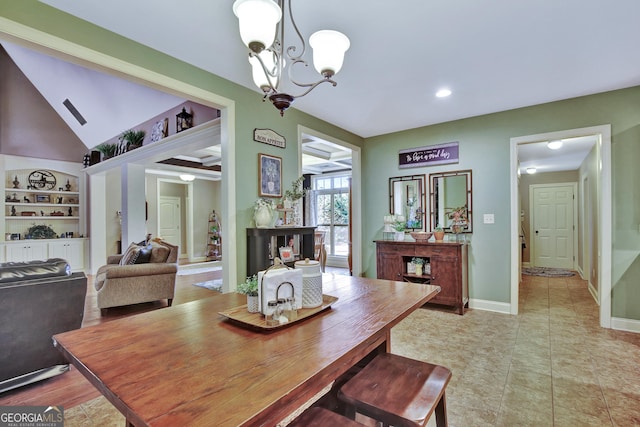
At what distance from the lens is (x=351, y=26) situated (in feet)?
6.96

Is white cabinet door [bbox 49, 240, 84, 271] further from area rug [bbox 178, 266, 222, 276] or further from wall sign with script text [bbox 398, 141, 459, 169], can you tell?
wall sign with script text [bbox 398, 141, 459, 169]

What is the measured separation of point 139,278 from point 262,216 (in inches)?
83.1

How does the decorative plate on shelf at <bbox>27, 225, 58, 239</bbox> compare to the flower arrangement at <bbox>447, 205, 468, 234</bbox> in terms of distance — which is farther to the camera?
the decorative plate on shelf at <bbox>27, 225, 58, 239</bbox>

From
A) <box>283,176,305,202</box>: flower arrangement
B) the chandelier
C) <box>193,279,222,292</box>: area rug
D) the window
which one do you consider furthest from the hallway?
the window

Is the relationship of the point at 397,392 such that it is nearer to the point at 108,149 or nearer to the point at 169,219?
the point at 108,149

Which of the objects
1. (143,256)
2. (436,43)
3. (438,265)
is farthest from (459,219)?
(143,256)

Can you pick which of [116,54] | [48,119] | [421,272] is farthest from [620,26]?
[48,119]

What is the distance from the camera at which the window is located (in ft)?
25.2

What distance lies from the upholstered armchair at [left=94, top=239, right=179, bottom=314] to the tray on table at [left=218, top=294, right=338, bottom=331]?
3206 millimetres

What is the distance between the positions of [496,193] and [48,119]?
865 centimetres

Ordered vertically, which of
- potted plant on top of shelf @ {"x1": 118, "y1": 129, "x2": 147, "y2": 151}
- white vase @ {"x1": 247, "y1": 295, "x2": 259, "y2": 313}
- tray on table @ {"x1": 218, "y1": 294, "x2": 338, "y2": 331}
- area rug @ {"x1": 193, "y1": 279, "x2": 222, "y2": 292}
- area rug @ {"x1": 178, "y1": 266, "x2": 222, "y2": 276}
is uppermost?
potted plant on top of shelf @ {"x1": 118, "y1": 129, "x2": 147, "y2": 151}

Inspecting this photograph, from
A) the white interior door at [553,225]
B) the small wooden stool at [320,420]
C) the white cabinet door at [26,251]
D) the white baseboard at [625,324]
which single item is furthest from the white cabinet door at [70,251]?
the white interior door at [553,225]

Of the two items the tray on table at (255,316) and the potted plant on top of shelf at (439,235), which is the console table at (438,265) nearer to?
the potted plant on top of shelf at (439,235)

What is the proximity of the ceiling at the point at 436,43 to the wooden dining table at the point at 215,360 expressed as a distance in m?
1.84
